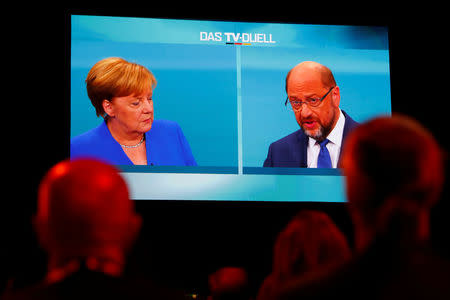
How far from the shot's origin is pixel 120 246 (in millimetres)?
1159

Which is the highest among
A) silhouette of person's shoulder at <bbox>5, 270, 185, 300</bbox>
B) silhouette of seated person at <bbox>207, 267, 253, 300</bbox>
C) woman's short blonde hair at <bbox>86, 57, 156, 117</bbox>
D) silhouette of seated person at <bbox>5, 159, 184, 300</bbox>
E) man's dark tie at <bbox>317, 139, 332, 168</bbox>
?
woman's short blonde hair at <bbox>86, 57, 156, 117</bbox>

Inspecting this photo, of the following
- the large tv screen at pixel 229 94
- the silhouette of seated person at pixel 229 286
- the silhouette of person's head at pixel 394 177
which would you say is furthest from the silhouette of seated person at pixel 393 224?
the large tv screen at pixel 229 94

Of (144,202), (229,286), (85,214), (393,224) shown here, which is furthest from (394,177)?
(144,202)

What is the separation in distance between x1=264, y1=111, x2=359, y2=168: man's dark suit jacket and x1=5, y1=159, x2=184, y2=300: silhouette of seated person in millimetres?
2990

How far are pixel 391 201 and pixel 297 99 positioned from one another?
10.6 ft

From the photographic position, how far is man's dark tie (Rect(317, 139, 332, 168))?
4094 millimetres

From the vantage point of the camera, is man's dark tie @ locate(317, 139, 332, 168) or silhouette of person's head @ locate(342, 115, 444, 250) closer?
silhouette of person's head @ locate(342, 115, 444, 250)

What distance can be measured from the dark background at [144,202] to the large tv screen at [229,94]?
3.6 inches

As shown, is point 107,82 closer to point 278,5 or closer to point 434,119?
point 278,5

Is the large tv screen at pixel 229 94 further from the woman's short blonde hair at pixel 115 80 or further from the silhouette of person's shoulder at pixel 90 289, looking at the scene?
the silhouette of person's shoulder at pixel 90 289

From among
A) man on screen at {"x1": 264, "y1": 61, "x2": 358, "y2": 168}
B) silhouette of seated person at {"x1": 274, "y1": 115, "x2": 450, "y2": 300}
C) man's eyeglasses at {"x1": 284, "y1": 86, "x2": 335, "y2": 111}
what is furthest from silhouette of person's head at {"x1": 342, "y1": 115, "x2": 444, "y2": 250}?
man's eyeglasses at {"x1": 284, "y1": 86, "x2": 335, "y2": 111}

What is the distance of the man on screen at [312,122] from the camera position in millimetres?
4102

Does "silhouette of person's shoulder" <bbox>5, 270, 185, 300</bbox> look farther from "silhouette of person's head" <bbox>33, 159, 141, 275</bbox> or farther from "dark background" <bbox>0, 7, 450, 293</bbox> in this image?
"dark background" <bbox>0, 7, 450, 293</bbox>

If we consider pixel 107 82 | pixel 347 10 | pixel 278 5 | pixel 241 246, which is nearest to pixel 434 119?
pixel 347 10
